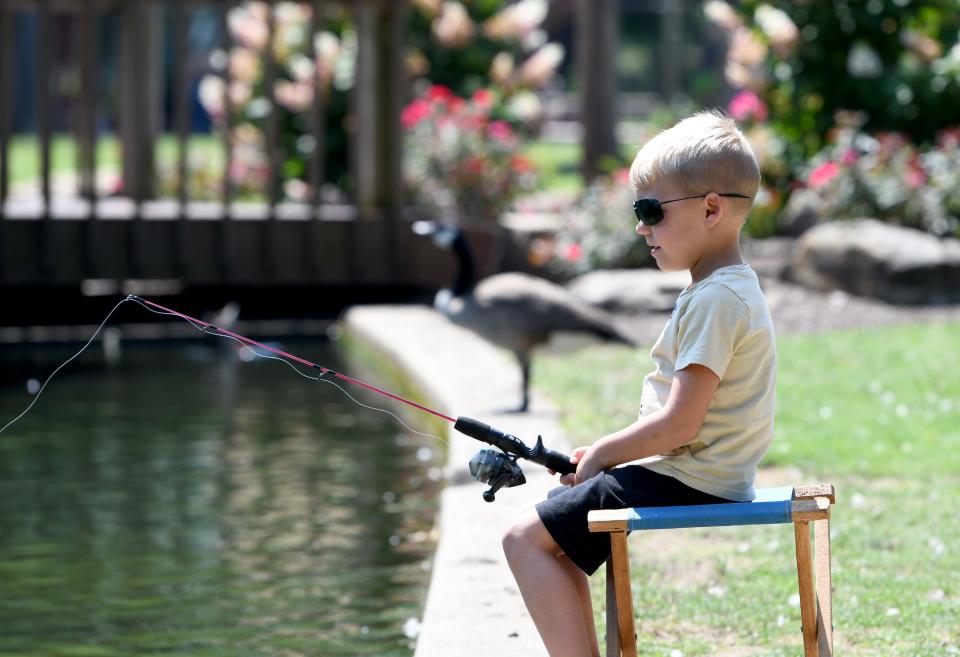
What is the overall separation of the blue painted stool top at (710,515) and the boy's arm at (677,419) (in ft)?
0.46

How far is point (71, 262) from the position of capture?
1426cm

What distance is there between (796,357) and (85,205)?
8614mm

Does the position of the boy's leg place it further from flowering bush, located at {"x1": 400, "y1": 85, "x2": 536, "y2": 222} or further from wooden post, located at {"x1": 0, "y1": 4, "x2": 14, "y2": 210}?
flowering bush, located at {"x1": 400, "y1": 85, "x2": 536, "y2": 222}

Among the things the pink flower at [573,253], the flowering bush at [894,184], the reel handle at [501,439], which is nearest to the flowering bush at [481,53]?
the pink flower at [573,253]

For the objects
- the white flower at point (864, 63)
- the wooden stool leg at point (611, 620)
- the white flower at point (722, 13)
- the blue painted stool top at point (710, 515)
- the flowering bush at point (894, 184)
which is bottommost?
the wooden stool leg at point (611, 620)

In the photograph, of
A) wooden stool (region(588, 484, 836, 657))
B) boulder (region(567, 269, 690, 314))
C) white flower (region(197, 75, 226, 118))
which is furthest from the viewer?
white flower (region(197, 75, 226, 118))

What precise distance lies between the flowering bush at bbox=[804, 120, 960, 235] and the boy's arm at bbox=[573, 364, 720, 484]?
10.1 meters

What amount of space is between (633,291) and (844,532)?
6.87m

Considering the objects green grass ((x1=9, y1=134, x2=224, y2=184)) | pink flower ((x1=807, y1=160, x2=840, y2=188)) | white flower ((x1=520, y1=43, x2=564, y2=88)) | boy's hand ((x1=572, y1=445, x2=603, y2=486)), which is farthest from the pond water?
green grass ((x1=9, y1=134, x2=224, y2=184))

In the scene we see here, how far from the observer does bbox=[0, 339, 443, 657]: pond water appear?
5.30 m

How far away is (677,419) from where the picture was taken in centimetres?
348

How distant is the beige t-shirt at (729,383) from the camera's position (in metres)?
3.52

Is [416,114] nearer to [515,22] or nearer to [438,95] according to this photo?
[438,95]

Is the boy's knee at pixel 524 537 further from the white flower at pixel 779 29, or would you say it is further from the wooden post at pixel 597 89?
the wooden post at pixel 597 89
